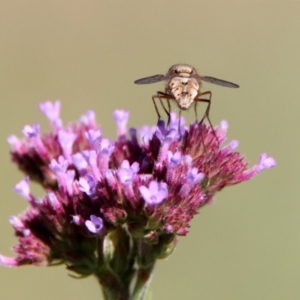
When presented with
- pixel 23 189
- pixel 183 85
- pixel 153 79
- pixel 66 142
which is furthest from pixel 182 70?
pixel 23 189

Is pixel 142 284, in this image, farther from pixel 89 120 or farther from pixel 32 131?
pixel 89 120

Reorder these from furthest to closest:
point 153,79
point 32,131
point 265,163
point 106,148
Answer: point 32,131
point 265,163
point 153,79
point 106,148

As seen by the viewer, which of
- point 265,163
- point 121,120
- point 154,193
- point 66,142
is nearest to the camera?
point 154,193

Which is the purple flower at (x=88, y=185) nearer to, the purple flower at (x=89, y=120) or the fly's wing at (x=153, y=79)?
the fly's wing at (x=153, y=79)

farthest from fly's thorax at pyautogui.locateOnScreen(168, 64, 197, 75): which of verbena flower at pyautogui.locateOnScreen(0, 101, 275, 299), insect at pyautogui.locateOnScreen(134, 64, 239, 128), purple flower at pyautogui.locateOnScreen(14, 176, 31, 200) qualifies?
purple flower at pyautogui.locateOnScreen(14, 176, 31, 200)

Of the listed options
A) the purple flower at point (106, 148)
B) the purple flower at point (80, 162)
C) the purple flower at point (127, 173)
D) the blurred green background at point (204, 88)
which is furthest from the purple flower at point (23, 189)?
the blurred green background at point (204, 88)

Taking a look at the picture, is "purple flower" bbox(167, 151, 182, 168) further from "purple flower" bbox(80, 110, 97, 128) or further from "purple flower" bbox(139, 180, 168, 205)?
"purple flower" bbox(80, 110, 97, 128)

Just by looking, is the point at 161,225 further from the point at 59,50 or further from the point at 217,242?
the point at 59,50
